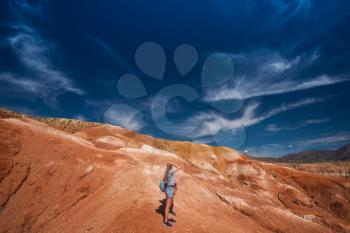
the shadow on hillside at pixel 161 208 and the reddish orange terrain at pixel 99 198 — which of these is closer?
the reddish orange terrain at pixel 99 198

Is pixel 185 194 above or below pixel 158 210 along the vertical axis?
above

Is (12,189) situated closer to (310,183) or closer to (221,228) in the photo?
(221,228)

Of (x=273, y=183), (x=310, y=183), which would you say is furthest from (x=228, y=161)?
(x=310, y=183)

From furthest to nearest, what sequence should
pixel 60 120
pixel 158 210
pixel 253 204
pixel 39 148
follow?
pixel 60 120 < pixel 253 204 < pixel 39 148 < pixel 158 210

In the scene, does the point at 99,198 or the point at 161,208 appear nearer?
the point at 161,208

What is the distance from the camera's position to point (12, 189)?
39.7 feet

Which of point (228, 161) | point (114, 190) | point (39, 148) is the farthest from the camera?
point (228, 161)

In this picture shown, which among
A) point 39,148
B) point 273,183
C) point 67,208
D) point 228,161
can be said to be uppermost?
point 228,161

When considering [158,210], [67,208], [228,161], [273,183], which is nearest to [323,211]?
[273,183]

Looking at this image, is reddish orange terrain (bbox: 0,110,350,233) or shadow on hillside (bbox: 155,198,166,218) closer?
reddish orange terrain (bbox: 0,110,350,233)

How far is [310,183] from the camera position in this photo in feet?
168

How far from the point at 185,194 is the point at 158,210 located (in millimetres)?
5598

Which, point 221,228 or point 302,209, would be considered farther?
point 302,209

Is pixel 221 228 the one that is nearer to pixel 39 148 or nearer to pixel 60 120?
pixel 39 148
